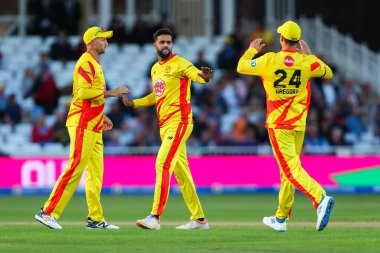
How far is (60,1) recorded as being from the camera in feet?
105

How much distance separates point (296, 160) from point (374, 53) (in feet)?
69.6

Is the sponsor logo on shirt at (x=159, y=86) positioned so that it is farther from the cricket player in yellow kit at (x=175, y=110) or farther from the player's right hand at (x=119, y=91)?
the player's right hand at (x=119, y=91)

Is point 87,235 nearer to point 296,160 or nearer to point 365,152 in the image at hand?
point 296,160

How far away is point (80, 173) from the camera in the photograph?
610 inches

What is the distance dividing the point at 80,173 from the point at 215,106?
14.1 m

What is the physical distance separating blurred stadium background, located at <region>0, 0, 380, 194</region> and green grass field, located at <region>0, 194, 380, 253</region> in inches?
173

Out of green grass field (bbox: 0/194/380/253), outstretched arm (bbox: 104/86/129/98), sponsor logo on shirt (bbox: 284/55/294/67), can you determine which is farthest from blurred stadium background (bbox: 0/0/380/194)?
sponsor logo on shirt (bbox: 284/55/294/67)

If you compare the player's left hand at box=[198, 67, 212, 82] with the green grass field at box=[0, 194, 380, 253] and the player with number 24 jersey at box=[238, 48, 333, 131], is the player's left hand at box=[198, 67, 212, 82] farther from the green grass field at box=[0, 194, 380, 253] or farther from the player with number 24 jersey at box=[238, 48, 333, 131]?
the green grass field at box=[0, 194, 380, 253]

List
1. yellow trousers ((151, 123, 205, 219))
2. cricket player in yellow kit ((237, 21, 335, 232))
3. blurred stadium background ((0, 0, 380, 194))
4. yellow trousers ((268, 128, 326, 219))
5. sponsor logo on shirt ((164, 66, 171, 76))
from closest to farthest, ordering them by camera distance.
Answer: yellow trousers ((268, 128, 326, 219)), cricket player in yellow kit ((237, 21, 335, 232)), yellow trousers ((151, 123, 205, 219)), sponsor logo on shirt ((164, 66, 171, 76)), blurred stadium background ((0, 0, 380, 194))

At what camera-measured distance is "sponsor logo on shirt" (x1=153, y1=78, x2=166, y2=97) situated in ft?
51.2

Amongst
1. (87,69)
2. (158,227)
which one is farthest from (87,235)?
(87,69)

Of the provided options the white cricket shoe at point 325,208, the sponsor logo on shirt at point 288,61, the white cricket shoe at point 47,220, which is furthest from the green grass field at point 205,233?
the sponsor logo on shirt at point 288,61

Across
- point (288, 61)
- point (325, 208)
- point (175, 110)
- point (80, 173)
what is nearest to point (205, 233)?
point (325, 208)

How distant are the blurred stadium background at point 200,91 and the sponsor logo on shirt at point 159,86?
1048cm
